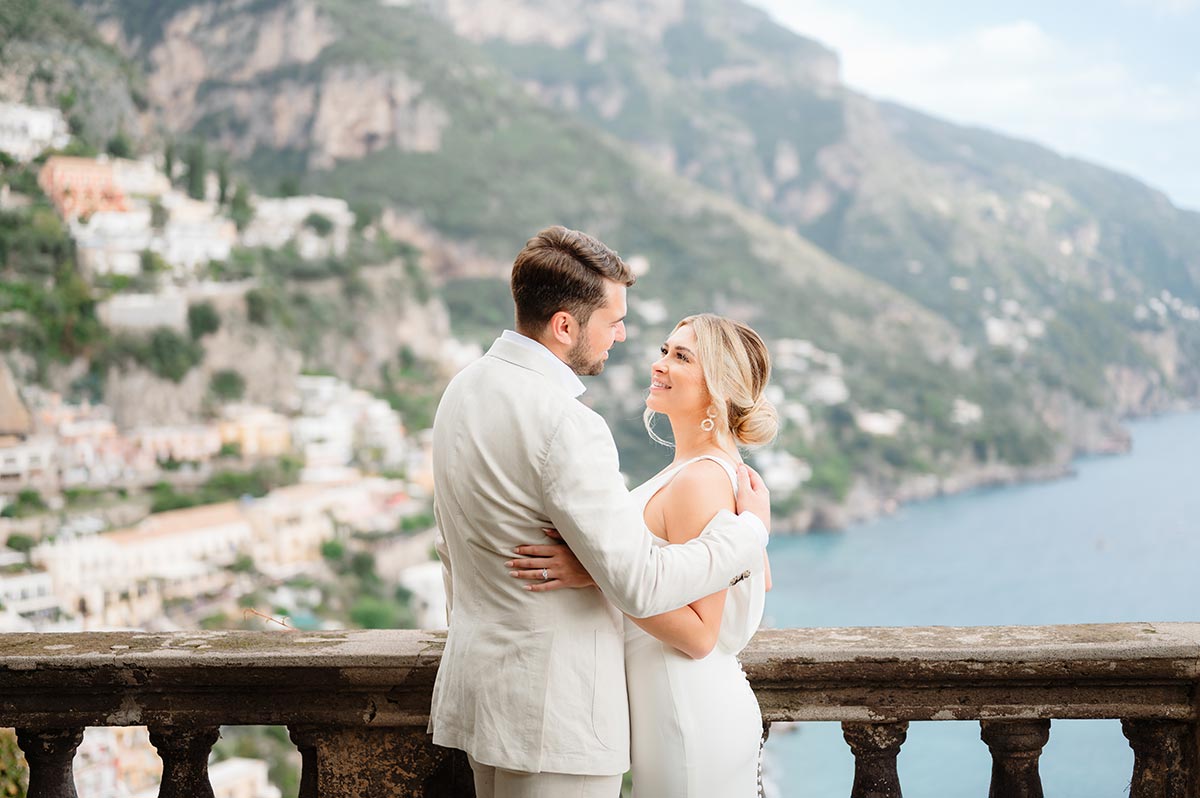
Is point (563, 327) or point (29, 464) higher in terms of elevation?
point (563, 327)

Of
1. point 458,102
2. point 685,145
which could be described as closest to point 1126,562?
point 458,102

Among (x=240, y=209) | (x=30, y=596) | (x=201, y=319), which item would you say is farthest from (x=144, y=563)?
(x=240, y=209)

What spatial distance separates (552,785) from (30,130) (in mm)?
48119

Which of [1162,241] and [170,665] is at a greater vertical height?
[1162,241]

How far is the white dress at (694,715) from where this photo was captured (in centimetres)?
129

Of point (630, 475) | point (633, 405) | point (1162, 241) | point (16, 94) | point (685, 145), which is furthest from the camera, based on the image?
point (685, 145)

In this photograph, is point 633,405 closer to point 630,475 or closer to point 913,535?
point 630,475

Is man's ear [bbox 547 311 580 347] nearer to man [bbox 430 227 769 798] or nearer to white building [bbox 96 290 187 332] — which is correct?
man [bbox 430 227 769 798]

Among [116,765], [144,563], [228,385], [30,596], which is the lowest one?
[116,765]

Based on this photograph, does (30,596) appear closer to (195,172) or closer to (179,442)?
(179,442)

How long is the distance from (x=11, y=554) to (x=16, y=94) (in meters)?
22.4

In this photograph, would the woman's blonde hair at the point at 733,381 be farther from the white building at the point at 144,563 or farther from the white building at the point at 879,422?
the white building at the point at 879,422

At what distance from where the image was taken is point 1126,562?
44.2 m

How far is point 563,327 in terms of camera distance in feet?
4.04
